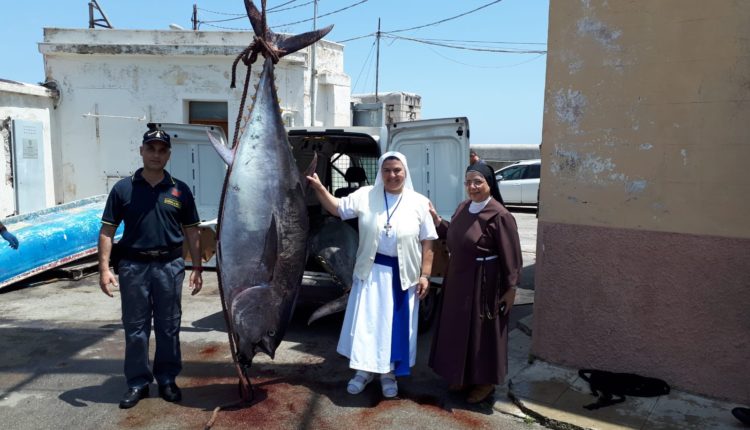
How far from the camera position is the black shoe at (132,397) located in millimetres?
3566

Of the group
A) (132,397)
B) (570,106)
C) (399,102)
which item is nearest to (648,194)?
(570,106)

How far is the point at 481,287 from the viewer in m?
3.68

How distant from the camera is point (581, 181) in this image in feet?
13.5

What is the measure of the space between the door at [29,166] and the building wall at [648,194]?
32.2 ft

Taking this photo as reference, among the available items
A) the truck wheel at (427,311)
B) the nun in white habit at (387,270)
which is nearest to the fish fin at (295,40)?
the nun in white habit at (387,270)

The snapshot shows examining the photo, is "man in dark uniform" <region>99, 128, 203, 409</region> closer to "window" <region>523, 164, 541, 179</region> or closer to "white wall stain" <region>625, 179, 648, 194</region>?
"white wall stain" <region>625, 179, 648, 194</region>

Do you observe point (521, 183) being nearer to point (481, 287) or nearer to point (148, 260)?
point (481, 287)

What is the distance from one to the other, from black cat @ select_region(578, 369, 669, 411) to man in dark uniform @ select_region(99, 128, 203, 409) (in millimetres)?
2827

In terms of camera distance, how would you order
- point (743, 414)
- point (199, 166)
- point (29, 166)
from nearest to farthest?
1. point (743, 414)
2. point (199, 166)
3. point (29, 166)

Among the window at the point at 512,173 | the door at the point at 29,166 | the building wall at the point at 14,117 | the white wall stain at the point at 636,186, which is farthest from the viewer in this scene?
the window at the point at 512,173

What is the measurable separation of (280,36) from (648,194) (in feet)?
8.89

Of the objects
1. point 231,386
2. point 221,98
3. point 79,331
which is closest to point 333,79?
point 221,98

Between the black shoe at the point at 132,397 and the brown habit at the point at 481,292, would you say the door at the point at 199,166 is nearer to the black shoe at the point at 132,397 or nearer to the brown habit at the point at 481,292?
the black shoe at the point at 132,397

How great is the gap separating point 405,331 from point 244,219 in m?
1.42
